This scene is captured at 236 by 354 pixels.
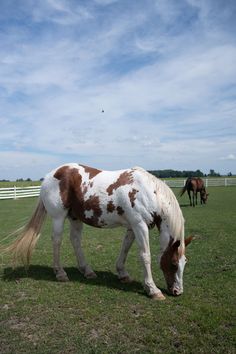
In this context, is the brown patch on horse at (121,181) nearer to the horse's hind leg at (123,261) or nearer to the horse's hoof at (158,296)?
the horse's hind leg at (123,261)

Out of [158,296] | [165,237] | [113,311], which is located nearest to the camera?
[113,311]

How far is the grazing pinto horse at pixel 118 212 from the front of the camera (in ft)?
16.4

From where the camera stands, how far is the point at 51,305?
4566 millimetres

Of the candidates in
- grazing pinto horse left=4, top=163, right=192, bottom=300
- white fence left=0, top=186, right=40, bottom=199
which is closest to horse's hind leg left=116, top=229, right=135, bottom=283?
grazing pinto horse left=4, top=163, right=192, bottom=300

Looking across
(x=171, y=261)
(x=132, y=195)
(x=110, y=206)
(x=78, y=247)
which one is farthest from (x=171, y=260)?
(x=78, y=247)

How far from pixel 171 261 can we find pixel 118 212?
1131 millimetres

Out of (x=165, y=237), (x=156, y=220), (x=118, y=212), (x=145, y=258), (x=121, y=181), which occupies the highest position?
(x=121, y=181)

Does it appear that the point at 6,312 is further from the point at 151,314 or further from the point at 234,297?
the point at 234,297

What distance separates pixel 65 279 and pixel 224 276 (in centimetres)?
279

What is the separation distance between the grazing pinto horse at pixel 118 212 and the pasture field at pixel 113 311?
1.18 ft

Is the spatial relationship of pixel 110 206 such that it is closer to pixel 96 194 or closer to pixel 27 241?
pixel 96 194

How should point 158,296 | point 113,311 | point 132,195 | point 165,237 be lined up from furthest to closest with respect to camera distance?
1. point 132,195
2. point 165,237
3. point 158,296
4. point 113,311

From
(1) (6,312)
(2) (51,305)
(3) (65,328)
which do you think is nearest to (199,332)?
(3) (65,328)

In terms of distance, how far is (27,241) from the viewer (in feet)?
19.3
